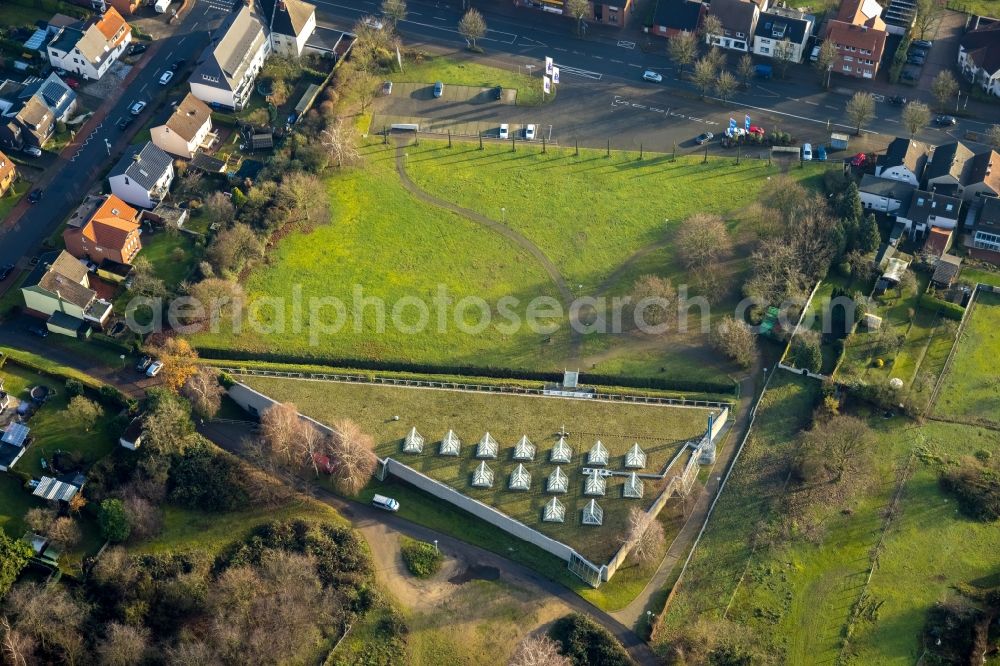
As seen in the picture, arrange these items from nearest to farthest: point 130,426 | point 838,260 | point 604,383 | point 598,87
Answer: point 130,426 < point 604,383 < point 838,260 < point 598,87

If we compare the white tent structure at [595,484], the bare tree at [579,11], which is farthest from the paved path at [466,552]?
the bare tree at [579,11]

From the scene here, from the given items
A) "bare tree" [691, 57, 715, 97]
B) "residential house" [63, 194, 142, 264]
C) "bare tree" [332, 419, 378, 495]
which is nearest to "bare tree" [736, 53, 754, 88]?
"bare tree" [691, 57, 715, 97]

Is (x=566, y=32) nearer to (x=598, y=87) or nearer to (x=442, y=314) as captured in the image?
(x=598, y=87)

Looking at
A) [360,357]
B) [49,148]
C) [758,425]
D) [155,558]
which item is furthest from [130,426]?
[758,425]

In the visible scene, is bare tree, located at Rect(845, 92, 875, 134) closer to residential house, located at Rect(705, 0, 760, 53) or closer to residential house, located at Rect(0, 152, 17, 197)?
residential house, located at Rect(705, 0, 760, 53)

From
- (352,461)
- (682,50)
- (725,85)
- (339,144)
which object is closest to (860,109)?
(725,85)

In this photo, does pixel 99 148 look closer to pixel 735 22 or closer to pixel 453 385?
pixel 453 385
